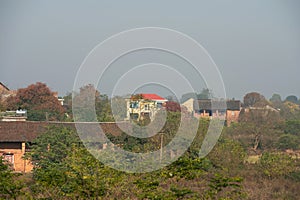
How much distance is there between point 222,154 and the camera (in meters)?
15.0

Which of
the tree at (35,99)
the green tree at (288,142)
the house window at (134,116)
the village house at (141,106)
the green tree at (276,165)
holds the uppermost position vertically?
A: the tree at (35,99)

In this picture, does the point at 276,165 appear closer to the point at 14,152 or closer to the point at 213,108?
the point at 14,152

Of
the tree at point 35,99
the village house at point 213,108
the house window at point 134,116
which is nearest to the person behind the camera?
the house window at point 134,116

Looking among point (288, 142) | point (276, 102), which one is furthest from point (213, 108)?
point (276, 102)

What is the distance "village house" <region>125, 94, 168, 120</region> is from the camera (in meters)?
→ 16.6

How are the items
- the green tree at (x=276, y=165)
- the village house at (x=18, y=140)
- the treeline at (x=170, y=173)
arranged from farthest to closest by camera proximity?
the village house at (x=18, y=140)
the green tree at (x=276, y=165)
the treeline at (x=170, y=173)

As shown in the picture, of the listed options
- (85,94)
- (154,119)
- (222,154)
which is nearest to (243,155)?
(222,154)

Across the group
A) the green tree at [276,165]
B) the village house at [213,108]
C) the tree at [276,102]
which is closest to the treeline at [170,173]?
the green tree at [276,165]

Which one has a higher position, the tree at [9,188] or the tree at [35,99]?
the tree at [35,99]

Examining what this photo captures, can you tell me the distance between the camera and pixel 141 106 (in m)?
17.8

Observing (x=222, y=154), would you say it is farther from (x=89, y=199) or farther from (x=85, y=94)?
(x=85, y=94)

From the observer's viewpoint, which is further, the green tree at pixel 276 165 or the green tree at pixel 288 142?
the green tree at pixel 288 142

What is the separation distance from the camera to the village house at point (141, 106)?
54.6 ft

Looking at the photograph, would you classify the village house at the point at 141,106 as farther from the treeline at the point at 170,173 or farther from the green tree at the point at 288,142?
the green tree at the point at 288,142
